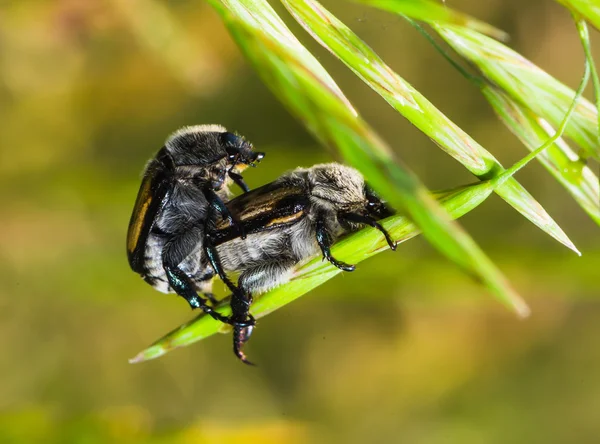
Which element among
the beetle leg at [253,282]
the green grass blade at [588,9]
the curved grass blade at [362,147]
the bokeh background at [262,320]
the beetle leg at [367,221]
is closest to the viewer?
the curved grass blade at [362,147]

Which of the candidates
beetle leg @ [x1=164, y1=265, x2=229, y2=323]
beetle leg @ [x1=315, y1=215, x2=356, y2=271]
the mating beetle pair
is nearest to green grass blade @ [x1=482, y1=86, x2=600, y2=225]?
the mating beetle pair

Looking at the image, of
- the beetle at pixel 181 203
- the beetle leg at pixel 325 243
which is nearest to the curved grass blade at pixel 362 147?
the beetle leg at pixel 325 243

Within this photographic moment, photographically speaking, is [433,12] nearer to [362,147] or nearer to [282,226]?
[362,147]

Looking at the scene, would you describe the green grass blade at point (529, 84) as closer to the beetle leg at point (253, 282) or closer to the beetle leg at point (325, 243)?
the beetle leg at point (325, 243)

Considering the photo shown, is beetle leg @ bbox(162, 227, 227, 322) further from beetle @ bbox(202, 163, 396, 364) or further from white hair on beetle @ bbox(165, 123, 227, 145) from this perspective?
white hair on beetle @ bbox(165, 123, 227, 145)

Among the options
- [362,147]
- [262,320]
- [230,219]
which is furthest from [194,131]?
[262,320]

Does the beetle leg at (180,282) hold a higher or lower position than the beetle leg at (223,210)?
lower
